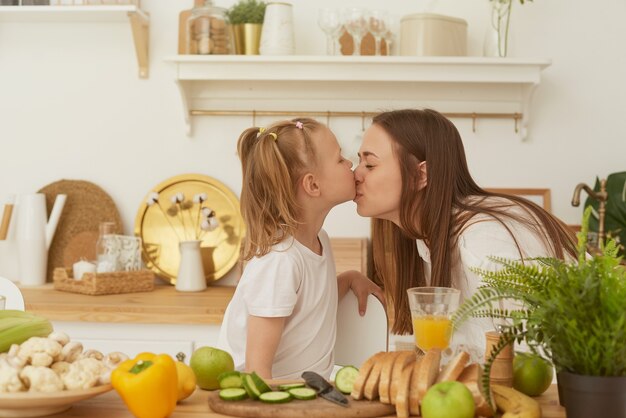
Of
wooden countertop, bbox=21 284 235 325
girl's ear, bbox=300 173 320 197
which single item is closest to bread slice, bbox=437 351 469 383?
girl's ear, bbox=300 173 320 197

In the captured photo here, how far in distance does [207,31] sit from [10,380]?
2080 millimetres

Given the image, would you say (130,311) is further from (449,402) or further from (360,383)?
(449,402)

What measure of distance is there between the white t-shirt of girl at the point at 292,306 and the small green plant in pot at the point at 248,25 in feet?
4.11

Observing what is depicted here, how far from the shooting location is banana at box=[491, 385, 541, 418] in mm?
1187

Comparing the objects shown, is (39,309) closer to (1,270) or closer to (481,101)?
(1,270)

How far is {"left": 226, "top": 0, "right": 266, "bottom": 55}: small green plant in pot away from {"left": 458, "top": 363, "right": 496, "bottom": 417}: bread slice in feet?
6.82

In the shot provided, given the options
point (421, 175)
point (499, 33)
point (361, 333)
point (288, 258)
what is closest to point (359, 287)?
point (361, 333)

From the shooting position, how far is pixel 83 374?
1.23 m

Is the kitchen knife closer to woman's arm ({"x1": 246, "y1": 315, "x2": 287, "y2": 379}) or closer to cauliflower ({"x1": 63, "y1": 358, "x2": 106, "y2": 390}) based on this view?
cauliflower ({"x1": 63, "y1": 358, "x2": 106, "y2": 390})

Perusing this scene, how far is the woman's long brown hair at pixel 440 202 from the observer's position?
2.05 metres

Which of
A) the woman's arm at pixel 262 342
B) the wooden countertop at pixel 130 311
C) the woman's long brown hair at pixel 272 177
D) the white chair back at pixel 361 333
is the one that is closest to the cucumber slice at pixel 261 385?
the woman's arm at pixel 262 342

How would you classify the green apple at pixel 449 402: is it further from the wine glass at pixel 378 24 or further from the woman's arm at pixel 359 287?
the wine glass at pixel 378 24

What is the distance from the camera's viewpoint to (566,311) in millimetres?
1148

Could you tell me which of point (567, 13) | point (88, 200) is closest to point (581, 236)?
point (567, 13)
